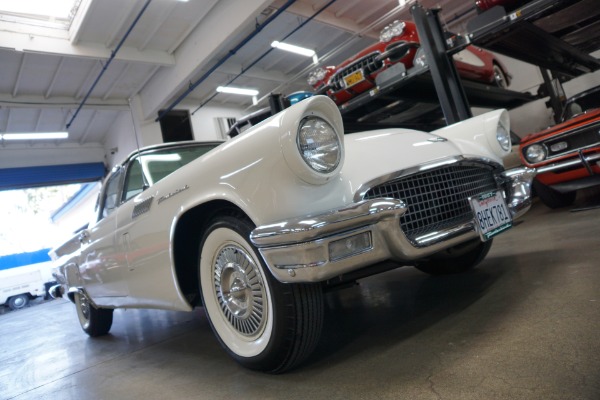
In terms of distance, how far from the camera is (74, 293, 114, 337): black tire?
141 inches

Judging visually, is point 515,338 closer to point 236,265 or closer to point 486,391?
point 486,391

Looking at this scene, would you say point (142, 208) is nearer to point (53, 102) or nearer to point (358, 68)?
point (358, 68)

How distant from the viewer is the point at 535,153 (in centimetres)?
384

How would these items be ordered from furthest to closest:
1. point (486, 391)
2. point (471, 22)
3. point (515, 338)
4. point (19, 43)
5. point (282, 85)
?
1. point (282, 85)
2. point (19, 43)
3. point (471, 22)
4. point (515, 338)
5. point (486, 391)

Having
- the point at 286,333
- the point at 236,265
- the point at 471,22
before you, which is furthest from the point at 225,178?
the point at 471,22

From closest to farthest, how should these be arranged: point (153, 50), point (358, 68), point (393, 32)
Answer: point (393, 32) → point (358, 68) → point (153, 50)

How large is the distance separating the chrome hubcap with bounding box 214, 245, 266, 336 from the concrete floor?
0.73 ft

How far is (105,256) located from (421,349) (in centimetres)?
221

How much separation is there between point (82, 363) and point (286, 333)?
1.97m

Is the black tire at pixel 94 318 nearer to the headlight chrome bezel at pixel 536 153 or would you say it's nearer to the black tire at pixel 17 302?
the headlight chrome bezel at pixel 536 153

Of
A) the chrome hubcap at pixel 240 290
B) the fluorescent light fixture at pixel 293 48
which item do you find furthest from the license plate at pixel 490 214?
the fluorescent light fixture at pixel 293 48

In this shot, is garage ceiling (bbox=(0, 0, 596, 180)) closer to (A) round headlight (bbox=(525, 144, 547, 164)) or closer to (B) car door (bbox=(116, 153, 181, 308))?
(A) round headlight (bbox=(525, 144, 547, 164))

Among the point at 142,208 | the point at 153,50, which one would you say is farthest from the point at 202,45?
the point at 142,208

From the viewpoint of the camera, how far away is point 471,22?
3734mm
